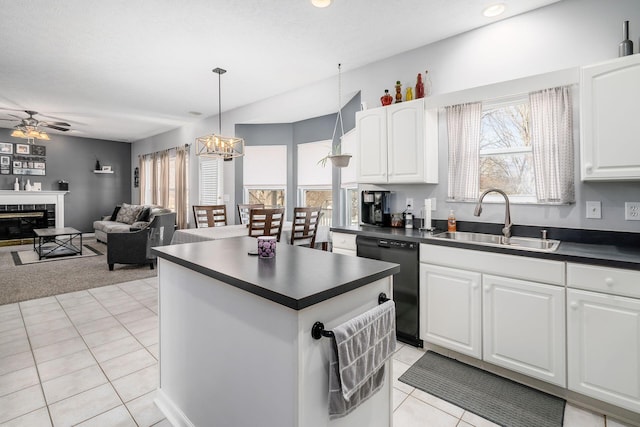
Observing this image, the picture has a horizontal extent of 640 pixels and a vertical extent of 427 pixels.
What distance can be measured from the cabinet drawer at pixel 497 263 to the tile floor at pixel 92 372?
79 centimetres

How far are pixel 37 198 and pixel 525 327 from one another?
9.88 meters

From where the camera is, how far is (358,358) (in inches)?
47.9

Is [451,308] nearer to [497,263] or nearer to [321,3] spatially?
[497,263]

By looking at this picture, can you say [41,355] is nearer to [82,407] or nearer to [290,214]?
[82,407]

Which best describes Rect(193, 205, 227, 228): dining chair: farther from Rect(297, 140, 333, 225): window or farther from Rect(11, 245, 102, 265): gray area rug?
Answer: Rect(11, 245, 102, 265): gray area rug

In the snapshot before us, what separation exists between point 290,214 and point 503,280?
415 cm

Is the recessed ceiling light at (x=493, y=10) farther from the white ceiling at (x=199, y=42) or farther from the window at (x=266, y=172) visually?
the window at (x=266, y=172)

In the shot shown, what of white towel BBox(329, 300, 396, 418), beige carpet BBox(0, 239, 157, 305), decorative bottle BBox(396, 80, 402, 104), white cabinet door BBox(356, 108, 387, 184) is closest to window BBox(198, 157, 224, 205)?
beige carpet BBox(0, 239, 157, 305)

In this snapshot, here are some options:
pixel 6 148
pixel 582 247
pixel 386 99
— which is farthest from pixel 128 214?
pixel 582 247

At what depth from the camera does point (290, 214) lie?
5895 millimetres

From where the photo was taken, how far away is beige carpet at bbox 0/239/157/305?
159 inches

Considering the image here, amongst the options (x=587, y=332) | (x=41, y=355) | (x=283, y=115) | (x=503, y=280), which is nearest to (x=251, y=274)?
(x=503, y=280)

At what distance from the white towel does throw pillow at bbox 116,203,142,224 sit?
23.8 ft

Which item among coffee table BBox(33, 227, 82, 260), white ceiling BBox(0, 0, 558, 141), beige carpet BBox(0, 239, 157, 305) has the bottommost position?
beige carpet BBox(0, 239, 157, 305)
